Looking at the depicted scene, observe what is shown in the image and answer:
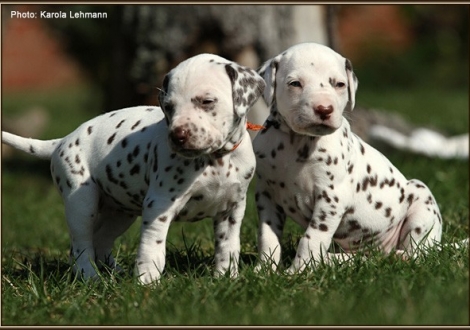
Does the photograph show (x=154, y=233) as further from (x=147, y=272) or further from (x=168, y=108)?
(x=168, y=108)

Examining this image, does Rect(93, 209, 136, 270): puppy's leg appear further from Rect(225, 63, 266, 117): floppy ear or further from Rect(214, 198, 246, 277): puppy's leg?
Rect(225, 63, 266, 117): floppy ear

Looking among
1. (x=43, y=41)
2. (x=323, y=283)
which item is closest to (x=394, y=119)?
(x=323, y=283)

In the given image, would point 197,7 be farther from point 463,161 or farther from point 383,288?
point 383,288

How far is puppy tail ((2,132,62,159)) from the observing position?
6375mm

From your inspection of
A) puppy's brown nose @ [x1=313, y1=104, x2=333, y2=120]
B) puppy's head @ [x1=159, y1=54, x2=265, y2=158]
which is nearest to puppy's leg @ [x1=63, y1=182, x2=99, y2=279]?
puppy's head @ [x1=159, y1=54, x2=265, y2=158]

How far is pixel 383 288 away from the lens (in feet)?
16.3

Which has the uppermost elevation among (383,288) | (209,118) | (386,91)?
(209,118)

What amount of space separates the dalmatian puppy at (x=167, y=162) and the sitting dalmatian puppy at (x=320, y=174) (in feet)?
1.16

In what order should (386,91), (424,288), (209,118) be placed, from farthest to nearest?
(386,91) < (209,118) < (424,288)

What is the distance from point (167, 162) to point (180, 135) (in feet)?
1.71

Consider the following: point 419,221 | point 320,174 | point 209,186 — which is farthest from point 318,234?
point 419,221

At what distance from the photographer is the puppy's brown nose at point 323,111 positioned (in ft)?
18.2

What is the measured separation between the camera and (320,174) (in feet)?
19.6

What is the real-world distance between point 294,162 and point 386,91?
61.4 feet
